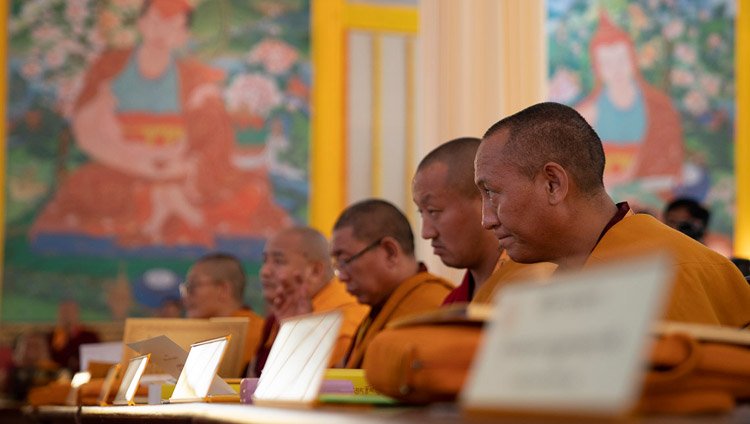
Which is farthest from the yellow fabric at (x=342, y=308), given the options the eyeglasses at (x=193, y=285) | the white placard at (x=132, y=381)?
the eyeglasses at (x=193, y=285)

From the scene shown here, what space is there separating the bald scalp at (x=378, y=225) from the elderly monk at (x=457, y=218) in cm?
63

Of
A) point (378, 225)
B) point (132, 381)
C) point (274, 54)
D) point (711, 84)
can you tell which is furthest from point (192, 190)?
point (132, 381)

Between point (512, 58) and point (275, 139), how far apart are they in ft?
15.1

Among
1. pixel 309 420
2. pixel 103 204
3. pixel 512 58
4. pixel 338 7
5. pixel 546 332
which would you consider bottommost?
pixel 103 204

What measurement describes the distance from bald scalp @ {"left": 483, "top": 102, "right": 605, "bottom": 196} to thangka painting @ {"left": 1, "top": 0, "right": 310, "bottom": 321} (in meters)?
6.84

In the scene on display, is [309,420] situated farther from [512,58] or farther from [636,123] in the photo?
[636,123]

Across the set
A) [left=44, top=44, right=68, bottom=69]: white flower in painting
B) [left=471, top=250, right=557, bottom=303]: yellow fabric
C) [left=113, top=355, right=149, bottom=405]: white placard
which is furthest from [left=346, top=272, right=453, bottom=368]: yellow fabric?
[left=44, top=44, right=68, bottom=69]: white flower in painting

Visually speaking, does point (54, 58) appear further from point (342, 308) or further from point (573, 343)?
point (573, 343)

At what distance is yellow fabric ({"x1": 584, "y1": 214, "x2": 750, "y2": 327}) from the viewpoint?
75.1 inches

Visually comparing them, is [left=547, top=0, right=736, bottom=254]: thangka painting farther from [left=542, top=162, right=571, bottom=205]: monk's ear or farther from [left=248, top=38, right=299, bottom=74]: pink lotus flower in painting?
[left=542, top=162, right=571, bottom=205]: monk's ear

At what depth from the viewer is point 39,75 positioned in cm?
881

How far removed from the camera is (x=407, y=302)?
3.67m

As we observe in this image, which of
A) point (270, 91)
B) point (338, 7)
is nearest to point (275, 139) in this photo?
point (270, 91)

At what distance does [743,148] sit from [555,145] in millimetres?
7808
